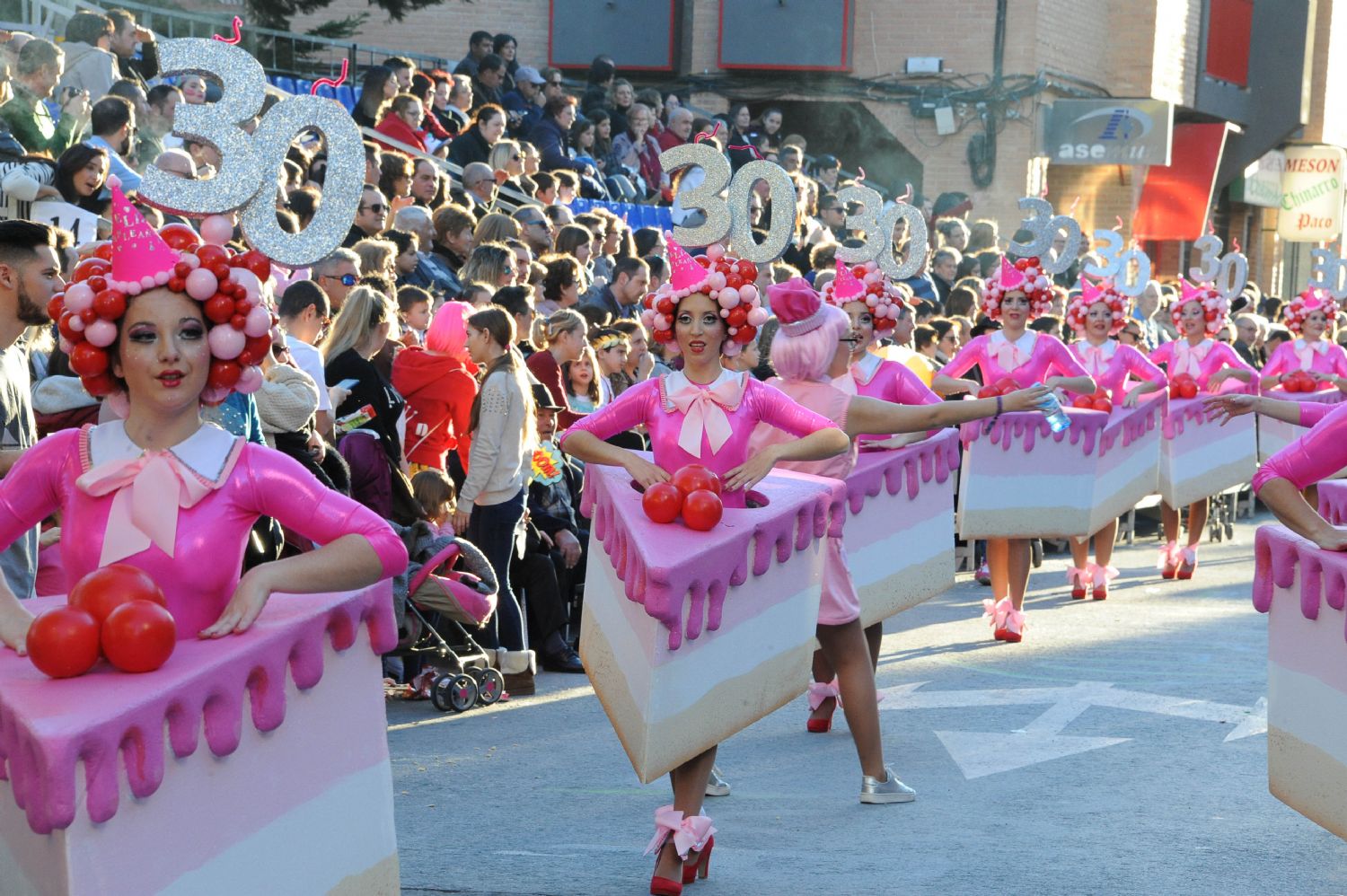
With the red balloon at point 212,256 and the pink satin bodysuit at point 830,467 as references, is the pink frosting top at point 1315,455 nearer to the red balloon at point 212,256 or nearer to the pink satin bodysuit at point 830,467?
the pink satin bodysuit at point 830,467

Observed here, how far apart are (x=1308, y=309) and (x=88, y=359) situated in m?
14.0

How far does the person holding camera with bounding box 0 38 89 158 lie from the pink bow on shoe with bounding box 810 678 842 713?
4760mm

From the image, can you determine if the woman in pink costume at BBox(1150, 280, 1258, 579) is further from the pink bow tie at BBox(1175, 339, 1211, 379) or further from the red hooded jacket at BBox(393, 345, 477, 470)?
the red hooded jacket at BBox(393, 345, 477, 470)

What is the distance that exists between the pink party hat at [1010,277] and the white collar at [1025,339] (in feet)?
0.99

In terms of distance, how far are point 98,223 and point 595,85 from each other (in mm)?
12057

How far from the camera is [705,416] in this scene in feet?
20.6

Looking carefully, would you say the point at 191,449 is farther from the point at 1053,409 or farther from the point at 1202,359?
the point at 1202,359

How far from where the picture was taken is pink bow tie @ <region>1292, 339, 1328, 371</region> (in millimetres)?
16219

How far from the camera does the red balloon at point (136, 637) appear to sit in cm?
362

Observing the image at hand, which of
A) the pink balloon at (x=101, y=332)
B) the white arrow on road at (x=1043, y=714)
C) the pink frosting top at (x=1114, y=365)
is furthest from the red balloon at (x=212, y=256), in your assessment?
the pink frosting top at (x=1114, y=365)

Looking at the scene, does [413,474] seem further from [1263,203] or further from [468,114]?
[1263,203]

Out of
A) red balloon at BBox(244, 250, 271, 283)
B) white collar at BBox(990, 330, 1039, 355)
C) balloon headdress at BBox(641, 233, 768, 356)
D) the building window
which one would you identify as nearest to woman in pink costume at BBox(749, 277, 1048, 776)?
balloon headdress at BBox(641, 233, 768, 356)

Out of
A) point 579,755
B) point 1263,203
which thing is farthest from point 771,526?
point 1263,203

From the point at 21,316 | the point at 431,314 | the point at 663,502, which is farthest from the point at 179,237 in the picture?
the point at 431,314
